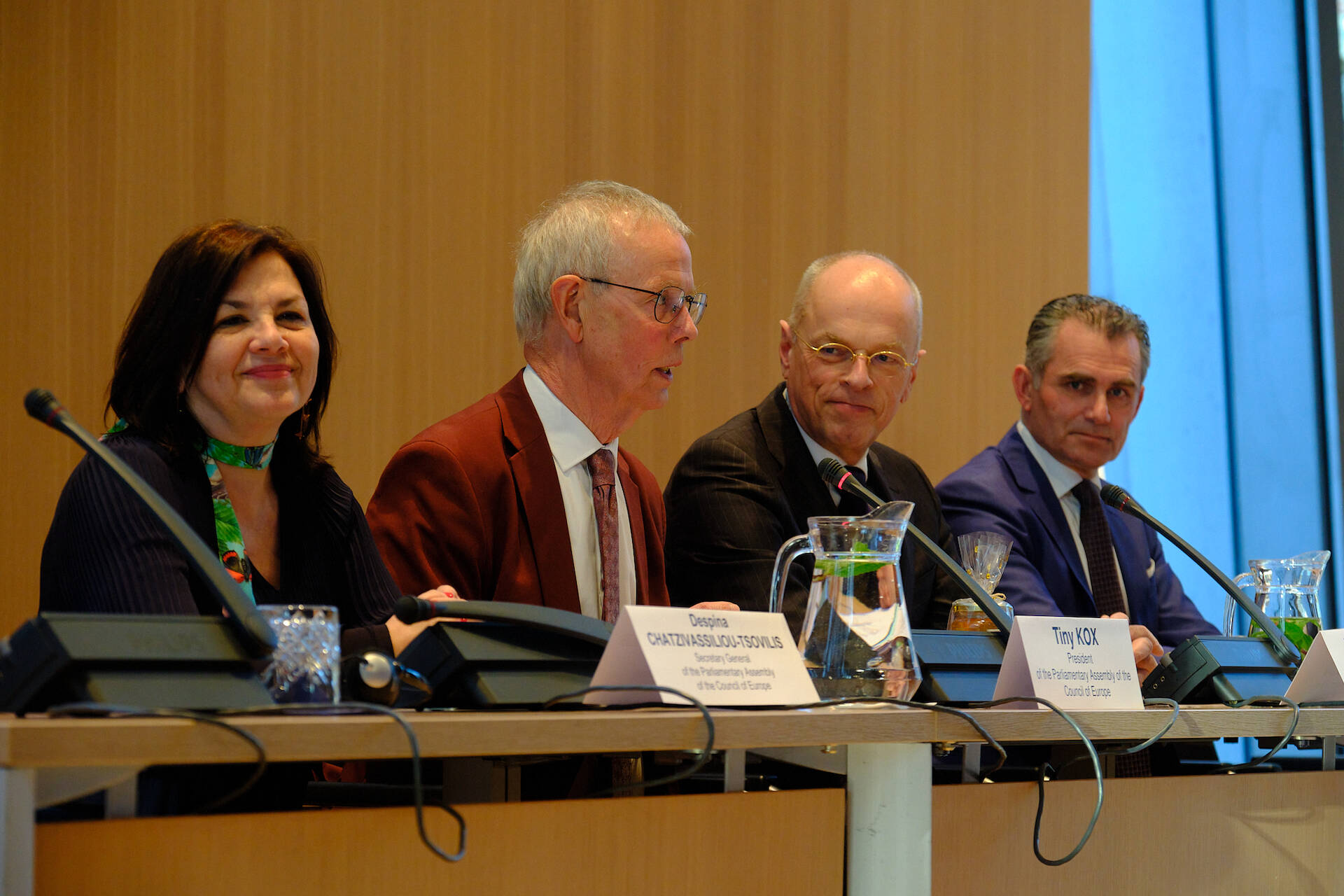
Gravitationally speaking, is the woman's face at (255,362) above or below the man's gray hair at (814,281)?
below

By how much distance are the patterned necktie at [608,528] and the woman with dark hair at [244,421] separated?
15.3 inches

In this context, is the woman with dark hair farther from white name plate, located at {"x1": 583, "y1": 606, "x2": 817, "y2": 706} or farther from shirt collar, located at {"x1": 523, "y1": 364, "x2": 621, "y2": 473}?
white name plate, located at {"x1": 583, "y1": 606, "x2": 817, "y2": 706}

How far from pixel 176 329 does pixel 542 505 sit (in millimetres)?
579

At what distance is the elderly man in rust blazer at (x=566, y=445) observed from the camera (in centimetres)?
193

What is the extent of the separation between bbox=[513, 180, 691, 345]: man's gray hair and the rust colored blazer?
243 mm

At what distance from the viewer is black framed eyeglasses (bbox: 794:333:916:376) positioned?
8.10 ft

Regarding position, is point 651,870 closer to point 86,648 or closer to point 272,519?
point 86,648

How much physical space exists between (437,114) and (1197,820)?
198 cm

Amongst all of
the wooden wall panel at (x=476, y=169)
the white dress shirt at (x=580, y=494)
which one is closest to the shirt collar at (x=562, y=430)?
the white dress shirt at (x=580, y=494)

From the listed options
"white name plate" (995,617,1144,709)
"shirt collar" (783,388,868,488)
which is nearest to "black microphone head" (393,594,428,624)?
"white name plate" (995,617,1144,709)

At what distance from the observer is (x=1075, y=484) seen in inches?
109

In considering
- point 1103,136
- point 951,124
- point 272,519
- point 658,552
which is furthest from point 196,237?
point 1103,136

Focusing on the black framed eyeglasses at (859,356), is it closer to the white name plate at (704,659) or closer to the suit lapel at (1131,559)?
the suit lapel at (1131,559)

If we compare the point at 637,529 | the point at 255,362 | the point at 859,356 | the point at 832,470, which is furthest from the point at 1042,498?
the point at 255,362
